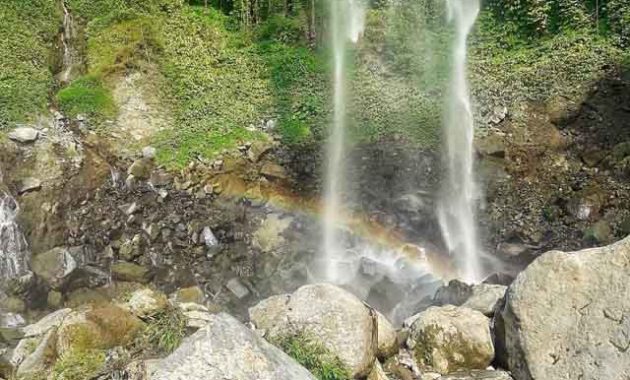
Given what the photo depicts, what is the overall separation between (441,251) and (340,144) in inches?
266

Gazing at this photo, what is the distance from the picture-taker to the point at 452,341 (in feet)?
32.3

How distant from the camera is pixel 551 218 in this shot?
1953 centimetres

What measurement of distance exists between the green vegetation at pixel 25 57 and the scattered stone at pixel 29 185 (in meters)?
3.36

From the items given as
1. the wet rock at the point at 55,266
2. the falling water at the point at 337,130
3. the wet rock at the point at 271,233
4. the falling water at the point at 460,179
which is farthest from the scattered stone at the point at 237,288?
the falling water at the point at 460,179

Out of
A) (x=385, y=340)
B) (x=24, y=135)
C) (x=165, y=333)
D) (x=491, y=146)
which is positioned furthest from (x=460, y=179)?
(x=165, y=333)

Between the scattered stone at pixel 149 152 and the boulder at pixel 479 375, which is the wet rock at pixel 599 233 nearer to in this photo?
the boulder at pixel 479 375

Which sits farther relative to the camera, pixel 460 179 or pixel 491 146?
pixel 491 146

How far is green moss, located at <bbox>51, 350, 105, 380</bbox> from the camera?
7164 millimetres

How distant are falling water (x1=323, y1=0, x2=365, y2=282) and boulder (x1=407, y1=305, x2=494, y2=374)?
7.73 meters

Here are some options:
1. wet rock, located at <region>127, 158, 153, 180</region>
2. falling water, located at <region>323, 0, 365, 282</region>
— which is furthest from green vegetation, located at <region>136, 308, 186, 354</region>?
wet rock, located at <region>127, 158, 153, 180</region>

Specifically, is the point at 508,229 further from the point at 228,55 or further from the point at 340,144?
the point at 228,55

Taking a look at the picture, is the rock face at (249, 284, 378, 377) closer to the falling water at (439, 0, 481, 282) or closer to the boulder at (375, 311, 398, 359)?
the boulder at (375, 311, 398, 359)

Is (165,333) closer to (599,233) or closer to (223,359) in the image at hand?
(223,359)

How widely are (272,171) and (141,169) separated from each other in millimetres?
4621
